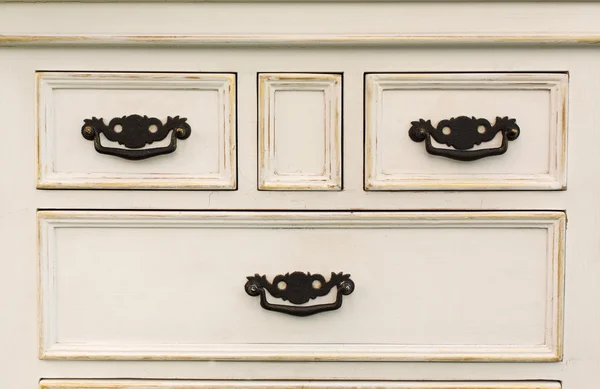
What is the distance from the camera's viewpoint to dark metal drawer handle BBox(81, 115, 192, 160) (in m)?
0.58

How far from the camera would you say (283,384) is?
61 centimetres

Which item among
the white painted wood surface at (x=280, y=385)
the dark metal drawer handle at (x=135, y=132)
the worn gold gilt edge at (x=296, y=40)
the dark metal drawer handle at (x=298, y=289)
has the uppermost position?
the worn gold gilt edge at (x=296, y=40)

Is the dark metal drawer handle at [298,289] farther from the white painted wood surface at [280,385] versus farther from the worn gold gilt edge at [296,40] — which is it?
the worn gold gilt edge at [296,40]

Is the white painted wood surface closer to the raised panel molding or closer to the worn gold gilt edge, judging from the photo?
the raised panel molding

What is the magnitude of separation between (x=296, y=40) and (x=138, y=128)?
0.18 m

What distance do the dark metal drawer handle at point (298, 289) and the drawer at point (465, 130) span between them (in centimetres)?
11

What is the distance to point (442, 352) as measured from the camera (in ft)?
1.99

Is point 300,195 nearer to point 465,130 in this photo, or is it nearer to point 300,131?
point 300,131

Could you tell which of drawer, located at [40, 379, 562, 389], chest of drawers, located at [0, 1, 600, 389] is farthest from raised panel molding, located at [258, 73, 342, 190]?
drawer, located at [40, 379, 562, 389]

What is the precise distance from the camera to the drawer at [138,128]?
1.93 ft

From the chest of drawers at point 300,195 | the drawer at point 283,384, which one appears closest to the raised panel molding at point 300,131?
the chest of drawers at point 300,195

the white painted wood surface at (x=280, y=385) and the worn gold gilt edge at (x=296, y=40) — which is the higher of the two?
the worn gold gilt edge at (x=296, y=40)

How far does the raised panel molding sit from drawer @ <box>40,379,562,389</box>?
0.66ft

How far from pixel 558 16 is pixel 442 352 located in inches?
13.9
